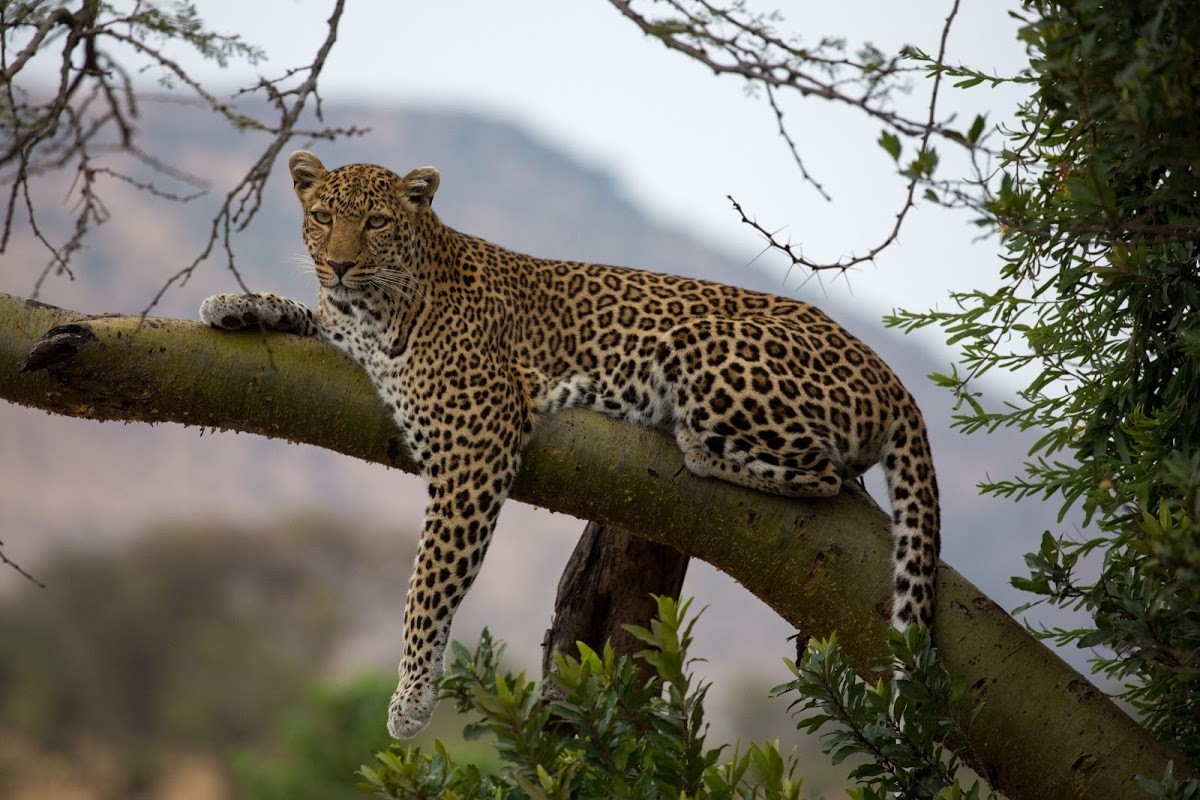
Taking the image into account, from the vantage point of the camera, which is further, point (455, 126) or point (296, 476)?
point (455, 126)

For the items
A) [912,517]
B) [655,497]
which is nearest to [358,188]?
[655,497]

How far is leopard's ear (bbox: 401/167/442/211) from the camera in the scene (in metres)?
6.52

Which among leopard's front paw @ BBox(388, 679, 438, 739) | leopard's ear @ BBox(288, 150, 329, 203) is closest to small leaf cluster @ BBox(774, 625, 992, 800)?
leopard's front paw @ BBox(388, 679, 438, 739)

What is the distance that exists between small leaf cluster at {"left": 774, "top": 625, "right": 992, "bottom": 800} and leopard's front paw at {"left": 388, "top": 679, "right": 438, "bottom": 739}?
217 cm

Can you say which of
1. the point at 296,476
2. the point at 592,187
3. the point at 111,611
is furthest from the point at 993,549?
the point at 592,187

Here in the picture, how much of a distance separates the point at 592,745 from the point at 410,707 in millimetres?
2330

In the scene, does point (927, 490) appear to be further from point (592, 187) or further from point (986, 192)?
point (592, 187)

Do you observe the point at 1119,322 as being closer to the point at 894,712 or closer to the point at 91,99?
the point at 894,712

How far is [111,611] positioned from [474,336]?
1505 inches

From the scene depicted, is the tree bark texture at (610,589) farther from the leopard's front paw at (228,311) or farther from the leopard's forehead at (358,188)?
the leopard's front paw at (228,311)

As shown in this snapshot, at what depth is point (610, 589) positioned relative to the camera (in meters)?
7.11

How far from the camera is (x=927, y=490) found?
579 centimetres

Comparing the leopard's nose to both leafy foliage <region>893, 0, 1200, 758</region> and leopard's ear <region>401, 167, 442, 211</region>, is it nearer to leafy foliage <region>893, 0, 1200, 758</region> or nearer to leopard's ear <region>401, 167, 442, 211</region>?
leopard's ear <region>401, 167, 442, 211</region>

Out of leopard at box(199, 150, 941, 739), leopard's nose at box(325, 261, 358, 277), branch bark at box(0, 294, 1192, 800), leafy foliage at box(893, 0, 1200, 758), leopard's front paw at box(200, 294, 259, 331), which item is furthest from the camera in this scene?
leopard's nose at box(325, 261, 358, 277)
